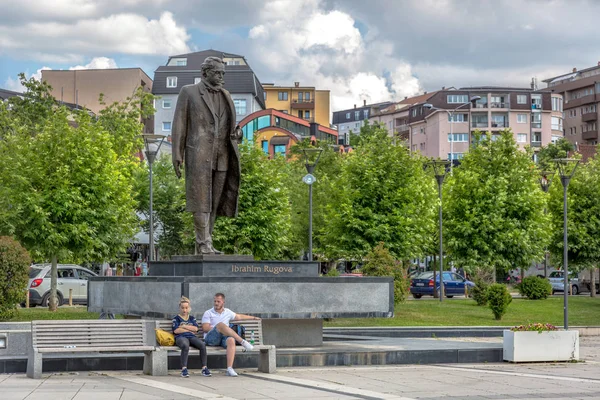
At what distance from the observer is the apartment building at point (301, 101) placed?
132125 mm

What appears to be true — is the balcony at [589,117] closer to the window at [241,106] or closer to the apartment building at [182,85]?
the apartment building at [182,85]

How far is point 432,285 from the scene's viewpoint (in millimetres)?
49781

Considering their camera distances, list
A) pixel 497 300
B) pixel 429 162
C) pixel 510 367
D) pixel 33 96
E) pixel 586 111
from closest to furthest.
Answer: pixel 510 367, pixel 497 300, pixel 429 162, pixel 33 96, pixel 586 111

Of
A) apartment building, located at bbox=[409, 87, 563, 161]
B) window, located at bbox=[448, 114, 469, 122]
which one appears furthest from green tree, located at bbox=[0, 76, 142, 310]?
window, located at bbox=[448, 114, 469, 122]

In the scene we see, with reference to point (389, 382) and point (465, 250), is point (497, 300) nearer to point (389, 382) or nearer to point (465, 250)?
point (465, 250)

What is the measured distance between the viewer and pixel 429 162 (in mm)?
45344

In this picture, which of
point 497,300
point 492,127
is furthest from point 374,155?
point 492,127

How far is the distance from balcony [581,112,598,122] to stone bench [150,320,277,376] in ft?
389

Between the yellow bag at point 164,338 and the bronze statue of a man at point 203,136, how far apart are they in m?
2.42

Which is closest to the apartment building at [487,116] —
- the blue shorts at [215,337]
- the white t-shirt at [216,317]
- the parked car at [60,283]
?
the parked car at [60,283]

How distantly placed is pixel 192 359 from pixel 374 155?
103 feet

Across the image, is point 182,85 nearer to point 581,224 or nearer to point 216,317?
Result: point 581,224

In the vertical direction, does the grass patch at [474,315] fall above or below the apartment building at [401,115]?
below

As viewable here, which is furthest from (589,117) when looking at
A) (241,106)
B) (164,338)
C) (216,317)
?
(164,338)
